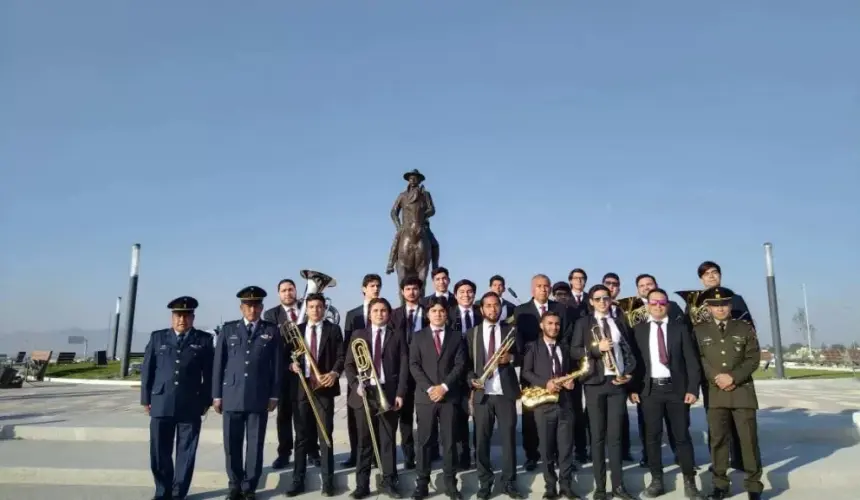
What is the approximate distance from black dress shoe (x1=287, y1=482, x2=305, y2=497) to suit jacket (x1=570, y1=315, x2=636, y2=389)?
3.16m

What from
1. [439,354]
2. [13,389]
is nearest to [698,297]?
[439,354]

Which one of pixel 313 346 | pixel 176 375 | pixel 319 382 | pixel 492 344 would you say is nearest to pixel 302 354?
pixel 313 346

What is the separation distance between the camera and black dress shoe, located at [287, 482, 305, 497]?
6023 mm

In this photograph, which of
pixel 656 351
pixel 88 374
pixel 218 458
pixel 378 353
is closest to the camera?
pixel 656 351

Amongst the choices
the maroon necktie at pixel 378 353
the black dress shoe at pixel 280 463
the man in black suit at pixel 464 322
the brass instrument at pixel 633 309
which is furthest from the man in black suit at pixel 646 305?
the black dress shoe at pixel 280 463

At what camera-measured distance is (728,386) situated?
18.8 ft

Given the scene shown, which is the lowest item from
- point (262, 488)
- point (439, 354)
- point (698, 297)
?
point (262, 488)

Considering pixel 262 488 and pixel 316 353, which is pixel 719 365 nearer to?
pixel 316 353

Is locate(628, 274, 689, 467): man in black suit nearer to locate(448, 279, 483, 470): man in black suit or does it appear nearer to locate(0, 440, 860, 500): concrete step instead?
locate(0, 440, 860, 500): concrete step

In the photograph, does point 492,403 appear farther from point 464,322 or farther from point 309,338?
point 309,338

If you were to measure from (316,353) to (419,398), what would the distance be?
4.13ft

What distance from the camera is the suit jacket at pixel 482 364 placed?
19.2 feet

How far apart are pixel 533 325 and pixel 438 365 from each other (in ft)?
4.74

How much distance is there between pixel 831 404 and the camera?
11664 mm
